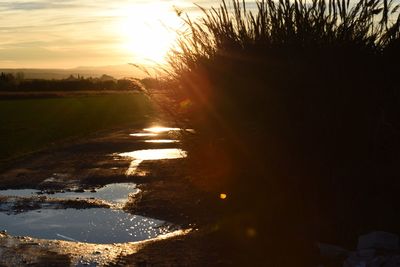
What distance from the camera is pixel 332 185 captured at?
9.35m

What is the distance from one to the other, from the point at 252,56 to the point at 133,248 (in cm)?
429

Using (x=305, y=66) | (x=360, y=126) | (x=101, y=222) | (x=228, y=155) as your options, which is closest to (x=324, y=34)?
(x=305, y=66)

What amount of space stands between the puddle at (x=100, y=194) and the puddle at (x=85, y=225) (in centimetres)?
89

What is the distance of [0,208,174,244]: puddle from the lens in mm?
9000

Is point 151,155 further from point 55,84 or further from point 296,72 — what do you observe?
point 55,84

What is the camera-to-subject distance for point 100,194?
12.1m

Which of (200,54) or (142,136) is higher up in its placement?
(200,54)

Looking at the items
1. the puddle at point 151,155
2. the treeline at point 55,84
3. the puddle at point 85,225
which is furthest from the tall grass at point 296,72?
the treeline at point 55,84

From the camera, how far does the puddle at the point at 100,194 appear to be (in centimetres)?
1171

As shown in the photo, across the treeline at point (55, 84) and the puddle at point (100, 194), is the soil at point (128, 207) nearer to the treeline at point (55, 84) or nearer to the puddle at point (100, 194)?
the puddle at point (100, 194)

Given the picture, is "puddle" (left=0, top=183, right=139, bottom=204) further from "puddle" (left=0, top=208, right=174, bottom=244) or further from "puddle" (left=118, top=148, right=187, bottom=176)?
"puddle" (left=118, top=148, right=187, bottom=176)

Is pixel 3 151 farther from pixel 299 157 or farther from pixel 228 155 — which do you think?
pixel 299 157

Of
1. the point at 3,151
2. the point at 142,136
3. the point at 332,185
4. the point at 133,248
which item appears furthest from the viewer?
the point at 142,136

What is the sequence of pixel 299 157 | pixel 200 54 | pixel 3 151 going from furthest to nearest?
pixel 3 151
pixel 200 54
pixel 299 157
